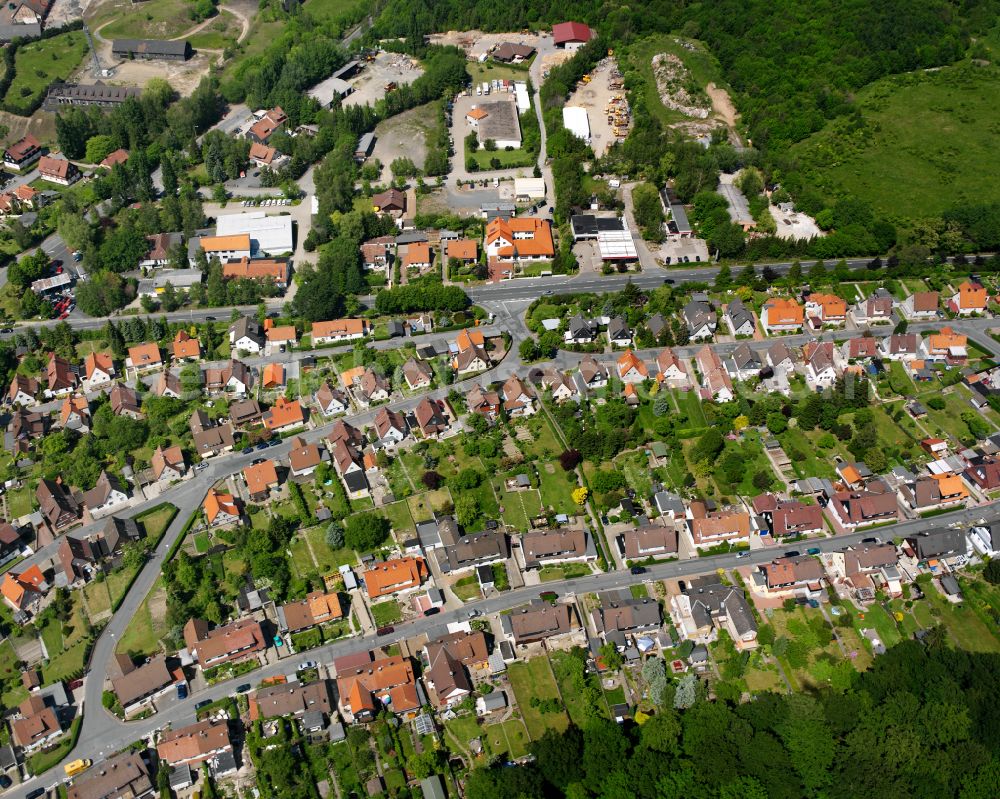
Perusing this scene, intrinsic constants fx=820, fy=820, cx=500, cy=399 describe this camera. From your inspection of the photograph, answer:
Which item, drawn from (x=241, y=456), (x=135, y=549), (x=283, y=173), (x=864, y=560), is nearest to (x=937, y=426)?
(x=864, y=560)

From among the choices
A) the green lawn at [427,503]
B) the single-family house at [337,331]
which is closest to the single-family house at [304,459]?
the green lawn at [427,503]

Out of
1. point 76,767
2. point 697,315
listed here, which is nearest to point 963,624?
point 697,315

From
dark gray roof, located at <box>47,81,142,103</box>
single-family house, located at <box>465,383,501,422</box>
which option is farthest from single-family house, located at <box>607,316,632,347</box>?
dark gray roof, located at <box>47,81,142,103</box>

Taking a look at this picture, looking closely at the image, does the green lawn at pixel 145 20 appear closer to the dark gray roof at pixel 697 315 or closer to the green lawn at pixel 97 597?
the dark gray roof at pixel 697 315

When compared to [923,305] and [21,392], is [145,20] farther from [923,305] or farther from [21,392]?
[923,305]

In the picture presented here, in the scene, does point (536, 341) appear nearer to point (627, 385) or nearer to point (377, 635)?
point (627, 385)

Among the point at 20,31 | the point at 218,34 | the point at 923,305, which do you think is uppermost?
the point at 20,31
